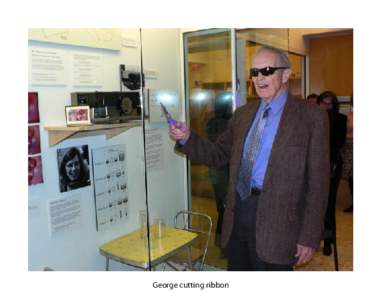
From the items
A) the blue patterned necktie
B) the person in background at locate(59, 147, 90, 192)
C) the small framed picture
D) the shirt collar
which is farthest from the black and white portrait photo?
the shirt collar

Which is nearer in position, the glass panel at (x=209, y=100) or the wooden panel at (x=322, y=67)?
the glass panel at (x=209, y=100)

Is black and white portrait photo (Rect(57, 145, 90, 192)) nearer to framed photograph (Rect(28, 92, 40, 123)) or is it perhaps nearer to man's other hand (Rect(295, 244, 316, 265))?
framed photograph (Rect(28, 92, 40, 123))

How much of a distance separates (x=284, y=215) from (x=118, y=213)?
2.57ft

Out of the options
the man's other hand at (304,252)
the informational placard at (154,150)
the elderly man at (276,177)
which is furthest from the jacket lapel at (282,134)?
the informational placard at (154,150)

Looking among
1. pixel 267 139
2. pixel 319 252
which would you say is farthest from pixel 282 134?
pixel 319 252

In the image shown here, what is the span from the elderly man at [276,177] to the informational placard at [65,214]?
50 centimetres

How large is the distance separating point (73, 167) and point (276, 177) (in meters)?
0.76

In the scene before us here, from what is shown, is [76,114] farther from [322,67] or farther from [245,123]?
[322,67]

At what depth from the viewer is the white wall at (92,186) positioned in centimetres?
119

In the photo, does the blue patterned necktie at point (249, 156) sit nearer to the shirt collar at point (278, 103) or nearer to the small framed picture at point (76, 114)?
the shirt collar at point (278, 103)

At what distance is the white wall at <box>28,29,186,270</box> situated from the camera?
119 cm

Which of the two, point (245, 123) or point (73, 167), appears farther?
point (73, 167)

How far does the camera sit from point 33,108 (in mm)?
1130

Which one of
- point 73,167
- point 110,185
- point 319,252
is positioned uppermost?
point 73,167
